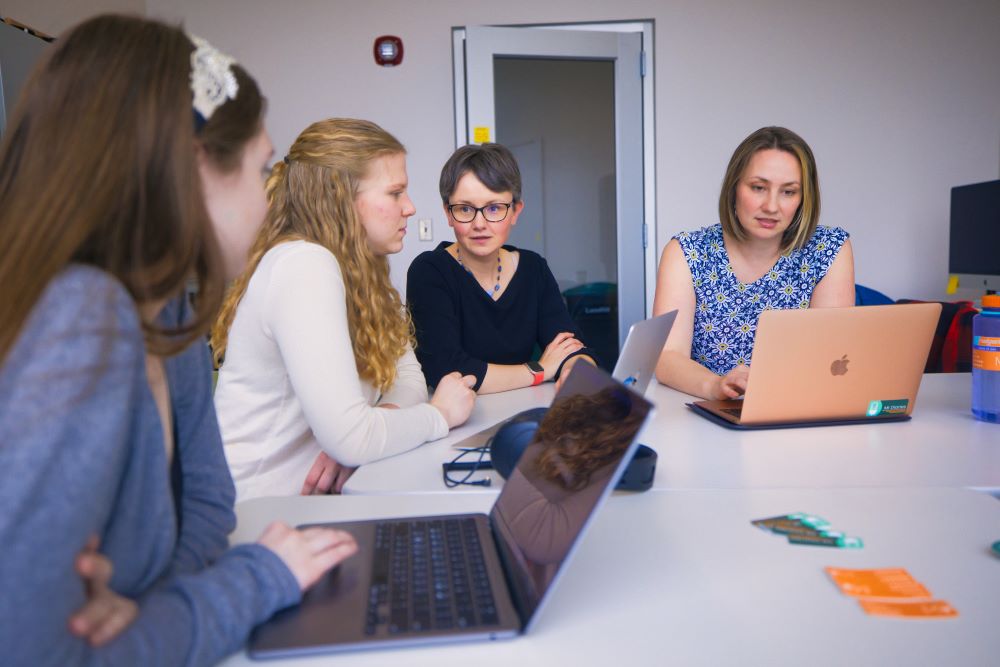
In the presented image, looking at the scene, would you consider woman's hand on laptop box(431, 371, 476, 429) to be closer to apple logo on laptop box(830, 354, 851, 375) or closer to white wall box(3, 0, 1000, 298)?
apple logo on laptop box(830, 354, 851, 375)

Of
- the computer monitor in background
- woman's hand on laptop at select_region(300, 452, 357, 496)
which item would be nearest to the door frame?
the computer monitor in background

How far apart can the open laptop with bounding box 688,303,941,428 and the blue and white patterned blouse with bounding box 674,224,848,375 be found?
634mm

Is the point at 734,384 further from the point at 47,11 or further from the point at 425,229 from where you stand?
the point at 47,11

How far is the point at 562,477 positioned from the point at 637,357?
55 cm

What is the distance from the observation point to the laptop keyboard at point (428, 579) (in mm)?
691

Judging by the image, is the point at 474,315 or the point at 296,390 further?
the point at 474,315

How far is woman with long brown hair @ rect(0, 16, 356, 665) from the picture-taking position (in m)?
0.54

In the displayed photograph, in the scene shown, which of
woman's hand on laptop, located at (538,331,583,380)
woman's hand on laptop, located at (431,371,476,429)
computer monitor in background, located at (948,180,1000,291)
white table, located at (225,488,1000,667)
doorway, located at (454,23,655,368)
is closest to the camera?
white table, located at (225,488,1000,667)

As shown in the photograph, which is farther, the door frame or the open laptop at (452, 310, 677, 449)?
the door frame

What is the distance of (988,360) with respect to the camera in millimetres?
1386

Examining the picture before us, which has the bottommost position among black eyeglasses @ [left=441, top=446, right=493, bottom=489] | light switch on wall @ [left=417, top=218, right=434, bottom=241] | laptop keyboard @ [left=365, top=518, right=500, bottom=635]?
black eyeglasses @ [left=441, top=446, right=493, bottom=489]

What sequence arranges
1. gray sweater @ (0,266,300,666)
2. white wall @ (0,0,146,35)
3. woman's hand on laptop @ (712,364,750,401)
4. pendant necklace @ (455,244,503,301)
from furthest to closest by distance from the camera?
white wall @ (0,0,146,35) < pendant necklace @ (455,244,503,301) < woman's hand on laptop @ (712,364,750,401) < gray sweater @ (0,266,300,666)

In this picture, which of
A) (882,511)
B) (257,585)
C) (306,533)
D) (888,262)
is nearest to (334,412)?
(306,533)

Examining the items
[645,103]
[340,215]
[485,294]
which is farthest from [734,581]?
[645,103]
